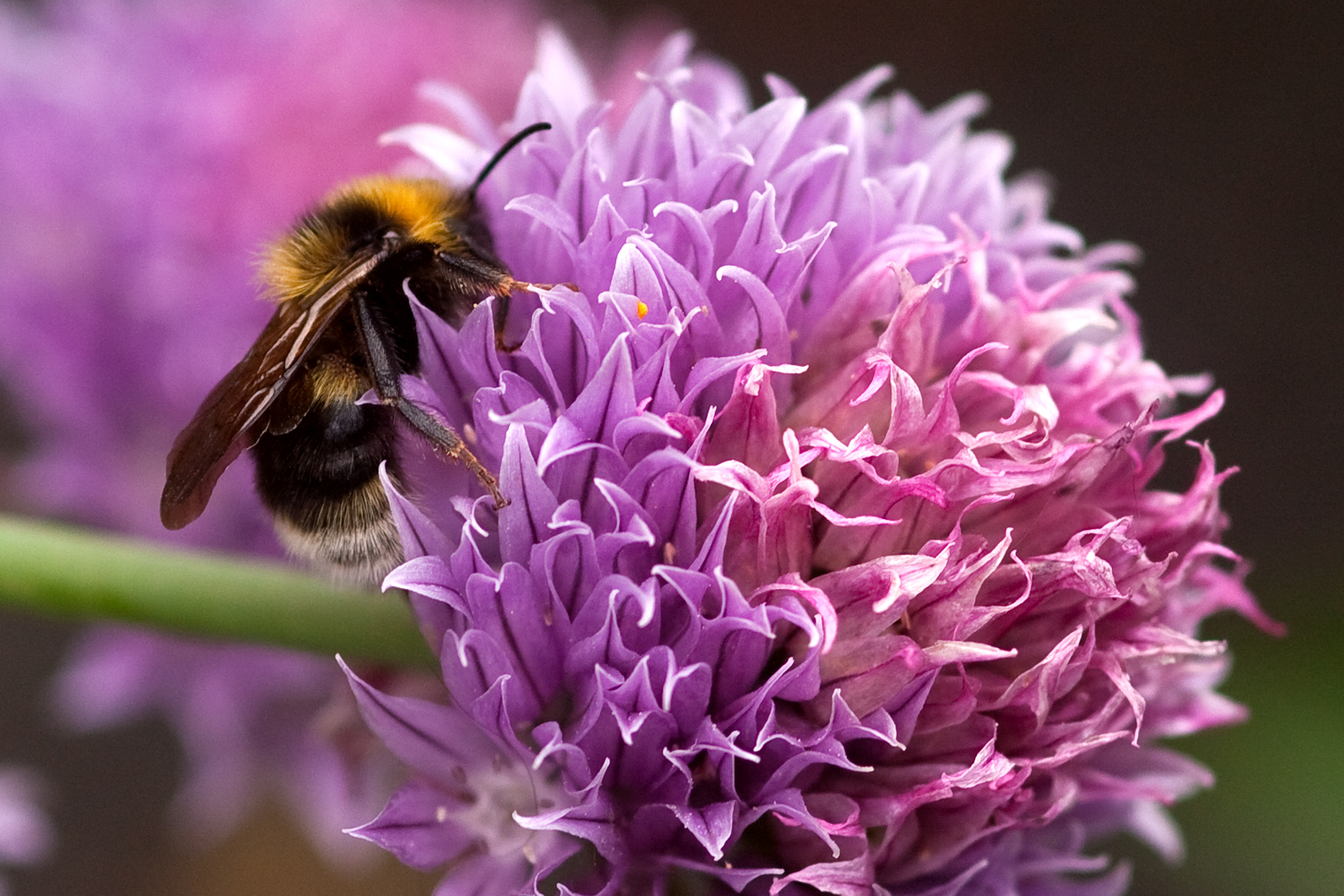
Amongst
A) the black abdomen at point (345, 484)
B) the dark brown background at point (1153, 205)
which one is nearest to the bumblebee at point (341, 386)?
the black abdomen at point (345, 484)

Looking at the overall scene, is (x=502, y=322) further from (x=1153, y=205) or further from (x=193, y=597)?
(x=1153, y=205)

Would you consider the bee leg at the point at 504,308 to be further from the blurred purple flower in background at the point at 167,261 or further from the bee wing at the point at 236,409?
the blurred purple flower in background at the point at 167,261

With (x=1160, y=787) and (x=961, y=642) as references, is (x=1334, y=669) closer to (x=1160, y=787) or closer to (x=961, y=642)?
(x=1160, y=787)

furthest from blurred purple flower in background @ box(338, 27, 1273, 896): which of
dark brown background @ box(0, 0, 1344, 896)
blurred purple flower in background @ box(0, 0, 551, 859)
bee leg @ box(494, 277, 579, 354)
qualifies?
dark brown background @ box(0, 0, 1344, 896)

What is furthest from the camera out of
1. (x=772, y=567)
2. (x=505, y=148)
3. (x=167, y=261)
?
(x=167, y=261)

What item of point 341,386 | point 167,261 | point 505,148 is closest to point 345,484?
point 341,386
